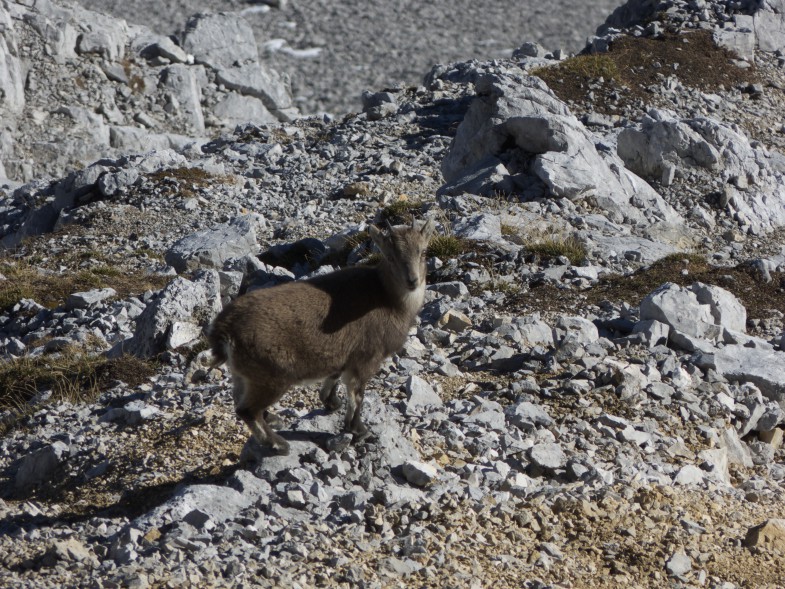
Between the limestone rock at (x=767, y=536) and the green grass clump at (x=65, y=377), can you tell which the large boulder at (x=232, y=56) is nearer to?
the green grass clump at (x=65, y=377)

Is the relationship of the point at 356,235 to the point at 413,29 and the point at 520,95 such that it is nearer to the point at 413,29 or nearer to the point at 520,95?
the point at 520,95

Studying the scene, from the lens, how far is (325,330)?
8.34 metres

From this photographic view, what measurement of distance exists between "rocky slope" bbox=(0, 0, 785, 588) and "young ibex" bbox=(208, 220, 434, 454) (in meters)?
0.51

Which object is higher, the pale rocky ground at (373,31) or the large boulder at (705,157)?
the large boulder at (705,157)

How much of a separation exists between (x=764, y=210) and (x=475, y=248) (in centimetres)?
864

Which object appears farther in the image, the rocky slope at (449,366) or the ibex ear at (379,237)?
the ibex ear at (379,237)

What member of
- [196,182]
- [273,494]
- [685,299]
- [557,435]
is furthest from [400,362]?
[196,182]

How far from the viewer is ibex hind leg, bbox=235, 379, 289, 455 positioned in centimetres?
805

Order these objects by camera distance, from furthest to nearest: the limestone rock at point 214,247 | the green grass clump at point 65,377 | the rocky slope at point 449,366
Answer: the limestone rock at point 214,247 → the green grass clump at point 65,377 → the rocky slope at point 449,366

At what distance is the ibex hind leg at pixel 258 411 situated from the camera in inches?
317

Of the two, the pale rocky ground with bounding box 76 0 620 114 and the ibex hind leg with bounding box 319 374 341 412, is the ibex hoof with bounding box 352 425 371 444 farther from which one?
the pale rocky ground with bounding box 76 0 620 114

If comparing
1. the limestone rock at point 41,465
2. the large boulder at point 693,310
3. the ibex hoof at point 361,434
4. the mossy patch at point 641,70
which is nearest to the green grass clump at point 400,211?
the large boulder at point 693,310

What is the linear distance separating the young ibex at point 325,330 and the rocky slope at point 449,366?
506mm

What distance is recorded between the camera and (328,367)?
8.38 m
